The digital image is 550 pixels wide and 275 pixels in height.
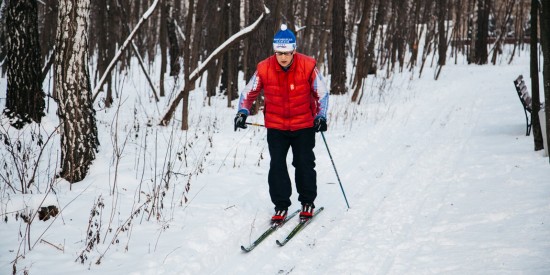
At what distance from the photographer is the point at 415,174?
6.30 metres

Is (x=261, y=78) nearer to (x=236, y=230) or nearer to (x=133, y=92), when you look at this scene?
(x=236, y=230)

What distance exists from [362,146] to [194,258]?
192 inches

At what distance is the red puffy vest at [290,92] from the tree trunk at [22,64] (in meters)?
4.44

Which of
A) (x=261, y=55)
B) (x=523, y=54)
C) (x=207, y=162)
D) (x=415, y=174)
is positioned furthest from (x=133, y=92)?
(x=523, y=54)

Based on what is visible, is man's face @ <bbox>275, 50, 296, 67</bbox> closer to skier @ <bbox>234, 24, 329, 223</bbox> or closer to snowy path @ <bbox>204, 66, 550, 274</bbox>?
skier @ <bbox>234, 24, 329, 223</bbox>

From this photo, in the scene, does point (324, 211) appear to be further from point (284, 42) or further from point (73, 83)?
point (73, 83)

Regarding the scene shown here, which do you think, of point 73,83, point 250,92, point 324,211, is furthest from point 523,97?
point 73,83

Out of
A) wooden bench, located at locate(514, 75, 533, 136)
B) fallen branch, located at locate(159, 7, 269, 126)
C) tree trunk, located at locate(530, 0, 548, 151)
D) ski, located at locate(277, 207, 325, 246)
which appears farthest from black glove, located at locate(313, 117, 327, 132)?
wooden bench, located at locate(514, 75, 533, 136)

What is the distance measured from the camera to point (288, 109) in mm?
4711

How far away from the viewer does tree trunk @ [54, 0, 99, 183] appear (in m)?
5.04

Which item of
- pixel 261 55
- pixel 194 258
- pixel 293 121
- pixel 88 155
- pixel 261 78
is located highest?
pixel 261 55

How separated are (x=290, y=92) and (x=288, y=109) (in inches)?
6.9

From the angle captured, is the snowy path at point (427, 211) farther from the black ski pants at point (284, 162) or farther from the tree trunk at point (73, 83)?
the tree trunk at point (73, 83)

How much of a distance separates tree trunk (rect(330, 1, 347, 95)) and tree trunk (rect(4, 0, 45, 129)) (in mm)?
8702
